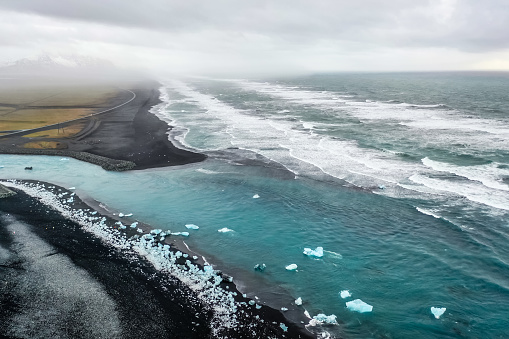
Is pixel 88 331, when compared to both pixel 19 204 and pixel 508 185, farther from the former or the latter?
pixel 508 185

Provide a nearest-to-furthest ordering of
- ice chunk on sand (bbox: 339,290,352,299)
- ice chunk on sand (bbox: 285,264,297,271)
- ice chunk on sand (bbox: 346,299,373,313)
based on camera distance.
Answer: ice chunk on sand (bbox: 346,299,373,313) < ice chunk on sand (bbox: 339,290,352,299) < ice chunk on sand (bbox: 285,264,297,271)

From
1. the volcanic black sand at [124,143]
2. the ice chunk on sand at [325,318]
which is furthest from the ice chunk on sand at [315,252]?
the volcanic black sand at [124,143]

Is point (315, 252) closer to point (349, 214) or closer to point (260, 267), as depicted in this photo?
point (260, 267)

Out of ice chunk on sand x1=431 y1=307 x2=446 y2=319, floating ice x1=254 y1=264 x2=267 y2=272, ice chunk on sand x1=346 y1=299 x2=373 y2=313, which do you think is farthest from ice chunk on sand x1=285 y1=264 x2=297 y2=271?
ice chunk on sand x1=431 y1=307 x2=446 y2=319

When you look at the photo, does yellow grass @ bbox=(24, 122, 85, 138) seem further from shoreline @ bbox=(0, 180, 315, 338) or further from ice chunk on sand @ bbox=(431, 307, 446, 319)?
ice chunk on sand @ bbox=(431, 307, 446, 319)

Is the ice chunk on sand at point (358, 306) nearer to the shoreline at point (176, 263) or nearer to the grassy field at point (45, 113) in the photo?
the shoreline at point (176, 263)

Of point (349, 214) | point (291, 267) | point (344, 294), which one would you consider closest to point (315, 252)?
point (291, 267)
